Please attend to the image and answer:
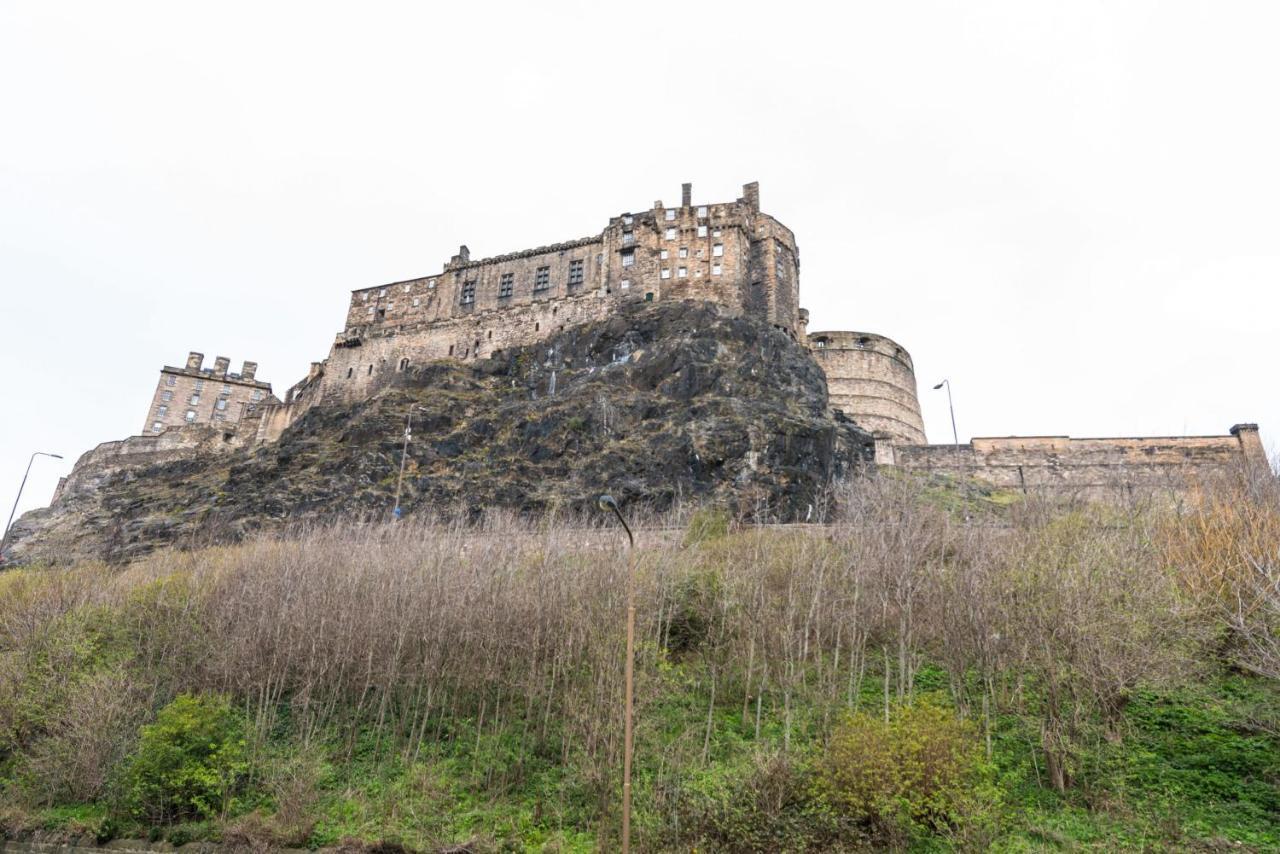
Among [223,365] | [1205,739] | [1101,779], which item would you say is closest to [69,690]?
[1101,779]

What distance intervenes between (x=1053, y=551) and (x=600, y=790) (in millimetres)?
11879

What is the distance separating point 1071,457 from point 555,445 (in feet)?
89.5

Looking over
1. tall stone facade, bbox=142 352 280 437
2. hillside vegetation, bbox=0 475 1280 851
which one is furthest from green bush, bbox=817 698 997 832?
tall stone facade, bbox=142 352 280 437

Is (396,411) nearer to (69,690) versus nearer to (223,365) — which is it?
(69,690)

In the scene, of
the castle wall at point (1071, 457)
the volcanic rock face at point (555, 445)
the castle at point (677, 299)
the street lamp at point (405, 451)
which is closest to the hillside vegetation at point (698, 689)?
the volcanic rock face at point (555, 445)

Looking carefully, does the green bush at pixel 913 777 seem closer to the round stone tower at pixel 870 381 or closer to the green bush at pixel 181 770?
the green bush at pixel 181 770

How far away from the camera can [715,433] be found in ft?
114

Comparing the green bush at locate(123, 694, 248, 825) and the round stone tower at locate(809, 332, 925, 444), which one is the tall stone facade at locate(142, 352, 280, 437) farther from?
the green bush at locate(123, 694, 248, 825)

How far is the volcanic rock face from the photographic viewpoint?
3384 cm

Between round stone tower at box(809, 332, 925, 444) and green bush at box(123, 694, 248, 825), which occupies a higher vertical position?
round stone tower at box(809, 332, 925, 444)

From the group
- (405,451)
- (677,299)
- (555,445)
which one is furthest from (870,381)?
(405,451)

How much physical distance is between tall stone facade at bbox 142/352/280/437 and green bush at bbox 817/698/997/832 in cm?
6609

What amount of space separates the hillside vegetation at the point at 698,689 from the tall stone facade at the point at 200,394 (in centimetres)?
4854

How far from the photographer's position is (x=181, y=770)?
19859 mm
